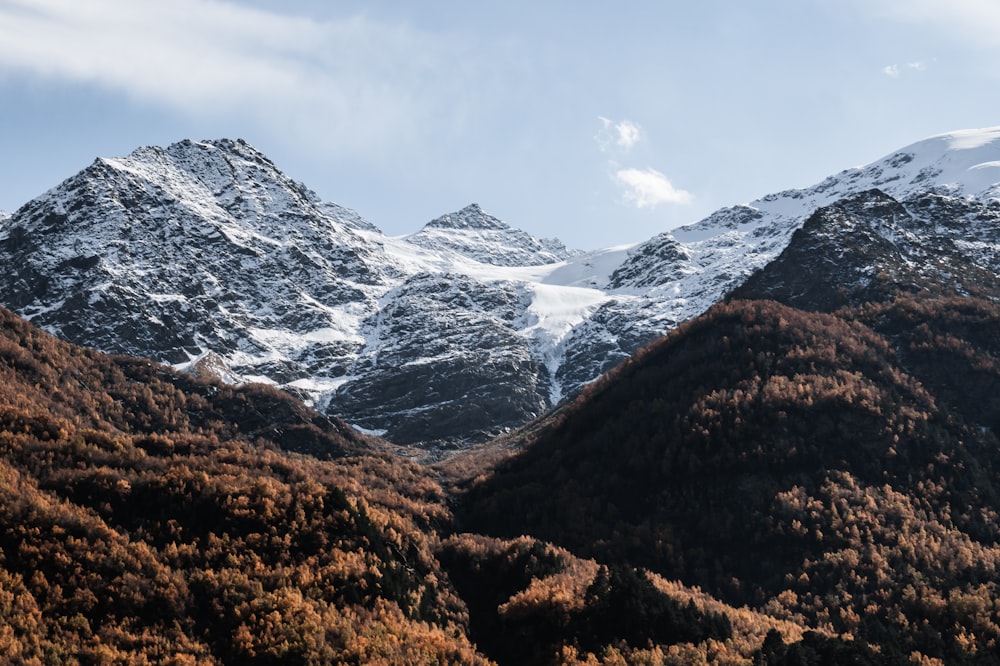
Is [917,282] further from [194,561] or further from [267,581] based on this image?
[194,561]

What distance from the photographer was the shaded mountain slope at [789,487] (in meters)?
46.0

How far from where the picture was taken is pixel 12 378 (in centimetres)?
6344

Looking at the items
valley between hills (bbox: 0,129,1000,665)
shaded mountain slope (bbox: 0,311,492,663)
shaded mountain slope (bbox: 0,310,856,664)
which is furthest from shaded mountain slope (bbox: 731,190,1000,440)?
shaded mountain slope (bbox: 0,311,492,663)

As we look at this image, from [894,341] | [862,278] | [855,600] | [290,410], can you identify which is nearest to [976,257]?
[862,278]

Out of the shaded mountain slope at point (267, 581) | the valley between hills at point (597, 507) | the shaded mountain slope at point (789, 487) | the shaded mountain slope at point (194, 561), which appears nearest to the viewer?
the shaded mountain slope at point (194, 561)

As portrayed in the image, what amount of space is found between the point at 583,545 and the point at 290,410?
46.7 m

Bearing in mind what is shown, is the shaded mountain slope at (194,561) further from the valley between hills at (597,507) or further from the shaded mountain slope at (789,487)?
the shaded mountain slope at (789,487)

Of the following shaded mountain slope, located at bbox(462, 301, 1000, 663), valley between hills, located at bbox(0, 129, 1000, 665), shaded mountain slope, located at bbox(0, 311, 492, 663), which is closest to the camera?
shaded mountain slope, located at bbox(0, 311, 492, 663)

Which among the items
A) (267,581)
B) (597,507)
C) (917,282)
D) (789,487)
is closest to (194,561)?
(267,581)

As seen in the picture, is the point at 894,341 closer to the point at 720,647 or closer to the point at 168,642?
the point at 720,647

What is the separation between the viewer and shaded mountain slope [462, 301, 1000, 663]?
46.0 metres

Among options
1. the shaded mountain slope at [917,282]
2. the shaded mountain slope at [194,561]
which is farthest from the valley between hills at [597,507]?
the shaded mountain slope at [917,282]

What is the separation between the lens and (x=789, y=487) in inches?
2207

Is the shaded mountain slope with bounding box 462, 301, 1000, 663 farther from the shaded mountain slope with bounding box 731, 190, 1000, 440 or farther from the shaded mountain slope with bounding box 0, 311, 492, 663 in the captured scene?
the shaded mountain slope with bounding box 0, 311, 492, 663
